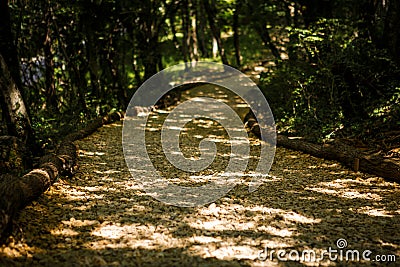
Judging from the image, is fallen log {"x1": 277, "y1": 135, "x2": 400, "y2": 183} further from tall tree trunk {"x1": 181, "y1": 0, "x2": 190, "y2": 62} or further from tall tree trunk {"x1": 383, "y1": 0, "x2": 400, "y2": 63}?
tall tree trunk {"x1": 181, "y1": 0, "x2": 190, "y2": 62}

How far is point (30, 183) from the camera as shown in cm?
471

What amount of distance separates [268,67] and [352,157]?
4.51 meters

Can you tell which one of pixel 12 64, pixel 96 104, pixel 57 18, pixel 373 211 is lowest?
pixel 373 211

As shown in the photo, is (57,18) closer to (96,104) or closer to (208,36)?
(96,104)

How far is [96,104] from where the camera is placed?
37.8 feet

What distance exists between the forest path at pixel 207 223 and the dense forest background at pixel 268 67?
181 cm

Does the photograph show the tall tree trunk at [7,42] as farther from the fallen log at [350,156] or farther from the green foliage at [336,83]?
the green foliage at [336,83]

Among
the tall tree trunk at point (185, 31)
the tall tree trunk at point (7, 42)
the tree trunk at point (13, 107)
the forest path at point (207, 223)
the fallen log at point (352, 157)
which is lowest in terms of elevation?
the forest path at point (207, 223)

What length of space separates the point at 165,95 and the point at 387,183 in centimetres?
985

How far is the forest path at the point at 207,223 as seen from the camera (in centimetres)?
371

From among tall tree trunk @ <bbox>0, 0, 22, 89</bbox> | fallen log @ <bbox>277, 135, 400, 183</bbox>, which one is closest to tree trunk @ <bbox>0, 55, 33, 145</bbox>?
tall tree trunk @ <bbox>0, 0, 22, 89</bbox>

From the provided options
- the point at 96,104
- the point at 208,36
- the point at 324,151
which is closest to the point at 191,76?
the point at 96,104

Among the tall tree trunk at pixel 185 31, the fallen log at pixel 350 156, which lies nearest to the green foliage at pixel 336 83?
the fallen log at pixel 350 156

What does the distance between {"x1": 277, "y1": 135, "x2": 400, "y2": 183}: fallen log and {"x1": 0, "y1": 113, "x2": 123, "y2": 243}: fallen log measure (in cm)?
429
